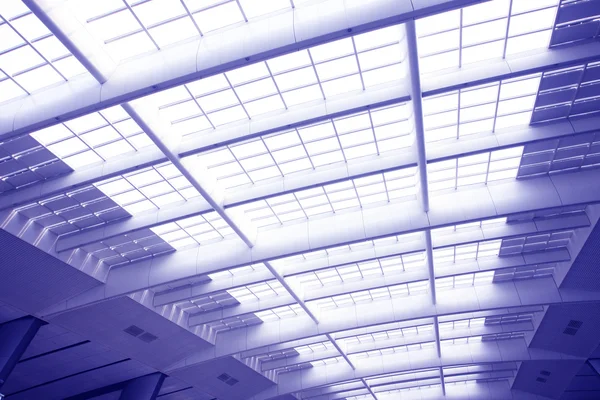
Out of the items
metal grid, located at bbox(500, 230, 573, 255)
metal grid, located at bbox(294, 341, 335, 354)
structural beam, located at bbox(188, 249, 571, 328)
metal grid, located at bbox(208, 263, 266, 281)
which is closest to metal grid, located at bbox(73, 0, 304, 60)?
metal grid, located at bbox(208, 263, 266, 281)

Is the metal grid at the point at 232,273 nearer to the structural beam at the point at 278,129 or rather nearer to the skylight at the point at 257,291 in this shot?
the skylight at the point at 257,291

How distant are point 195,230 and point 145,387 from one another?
15.1 metres

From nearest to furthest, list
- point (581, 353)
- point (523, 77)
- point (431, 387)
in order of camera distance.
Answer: point (523, 77) → point (581, 353) → point (431, 387)

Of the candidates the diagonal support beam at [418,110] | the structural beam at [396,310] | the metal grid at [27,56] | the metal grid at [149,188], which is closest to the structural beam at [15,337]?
the metal grid at [149,188]

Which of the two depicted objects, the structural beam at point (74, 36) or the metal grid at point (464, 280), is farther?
the metal grid at point (464, 280)

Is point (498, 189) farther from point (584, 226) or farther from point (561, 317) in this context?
point (561, 317)

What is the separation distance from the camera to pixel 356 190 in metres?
22.2

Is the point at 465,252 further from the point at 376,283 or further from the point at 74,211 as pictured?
the point at 74,211

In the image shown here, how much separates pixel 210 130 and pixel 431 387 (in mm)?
37771

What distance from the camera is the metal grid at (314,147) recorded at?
18484mm

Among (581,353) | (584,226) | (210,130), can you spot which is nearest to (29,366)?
(210,130)

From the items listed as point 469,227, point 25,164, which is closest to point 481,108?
point 469,227

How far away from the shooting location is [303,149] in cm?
1959

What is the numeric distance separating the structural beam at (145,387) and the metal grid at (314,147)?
733 inches
